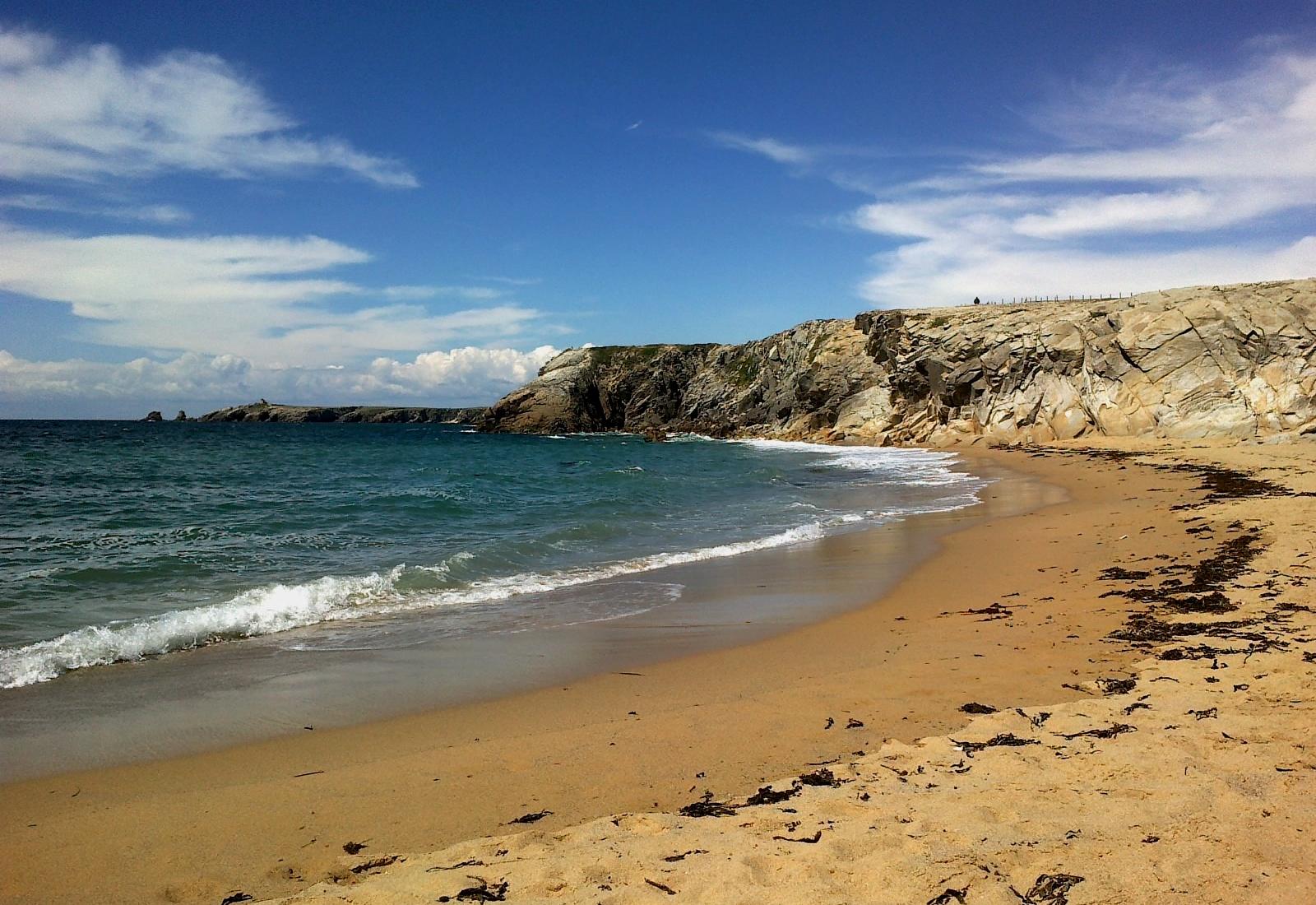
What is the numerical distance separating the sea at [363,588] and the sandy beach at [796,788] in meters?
0.95

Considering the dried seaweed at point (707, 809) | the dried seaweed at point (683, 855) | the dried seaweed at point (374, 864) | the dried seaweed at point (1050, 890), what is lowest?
the dried seaweed at point (374, 864)

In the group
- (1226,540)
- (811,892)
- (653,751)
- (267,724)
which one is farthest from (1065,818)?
(1226,540)

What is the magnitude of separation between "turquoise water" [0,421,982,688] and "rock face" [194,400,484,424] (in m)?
120

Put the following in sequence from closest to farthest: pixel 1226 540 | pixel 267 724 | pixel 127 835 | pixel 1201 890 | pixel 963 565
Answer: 1. pixel 1201 890
2. pixel 127 835
3. pixel 267 724
4. pixel 1226 540
5. pixel 963 565

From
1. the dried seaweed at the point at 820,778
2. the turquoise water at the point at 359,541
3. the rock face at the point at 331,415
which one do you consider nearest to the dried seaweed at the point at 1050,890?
the dried seaweed at the point at 820,778

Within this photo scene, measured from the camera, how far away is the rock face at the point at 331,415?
492 ft

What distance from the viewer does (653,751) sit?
5.19m

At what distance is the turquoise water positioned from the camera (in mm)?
9289

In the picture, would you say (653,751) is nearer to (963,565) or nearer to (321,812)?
(321,812)

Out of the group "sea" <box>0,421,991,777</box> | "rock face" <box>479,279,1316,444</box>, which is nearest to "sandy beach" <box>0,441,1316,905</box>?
"sea" <box>0,421,991,777</box>

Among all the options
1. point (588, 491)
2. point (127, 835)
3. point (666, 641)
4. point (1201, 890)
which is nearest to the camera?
point (1201, 890)

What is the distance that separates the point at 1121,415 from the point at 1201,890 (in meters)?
41.1

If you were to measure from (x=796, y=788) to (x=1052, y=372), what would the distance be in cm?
4406

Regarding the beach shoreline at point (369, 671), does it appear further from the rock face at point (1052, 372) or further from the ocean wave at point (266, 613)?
the rock face at point (1052, 372)
